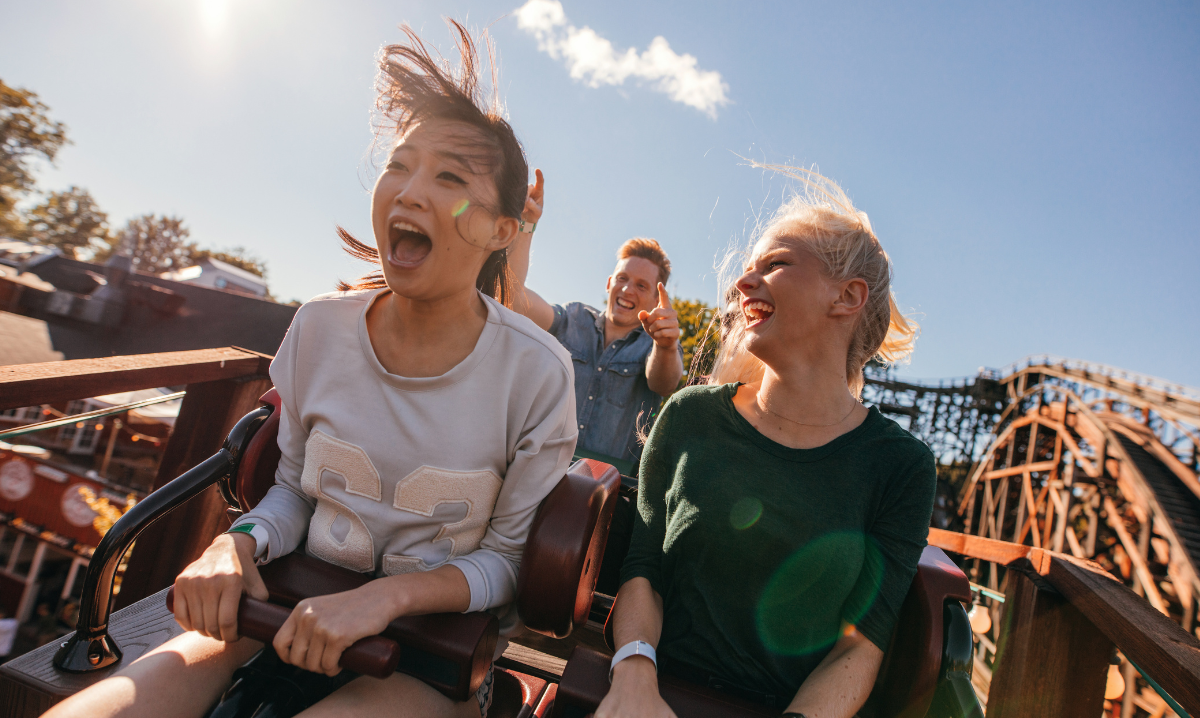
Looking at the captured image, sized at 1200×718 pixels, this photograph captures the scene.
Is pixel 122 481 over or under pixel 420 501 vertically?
under

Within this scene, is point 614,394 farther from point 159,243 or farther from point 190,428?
point 159,243

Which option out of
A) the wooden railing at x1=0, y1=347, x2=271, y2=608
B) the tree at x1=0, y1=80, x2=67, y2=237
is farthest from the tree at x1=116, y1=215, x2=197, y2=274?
the wooden railing at x1=0, y1=347, x2=271, y2=608

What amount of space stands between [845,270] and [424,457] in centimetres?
110

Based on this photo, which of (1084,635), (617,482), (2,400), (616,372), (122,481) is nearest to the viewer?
(2,400)

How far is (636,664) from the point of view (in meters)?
1.07

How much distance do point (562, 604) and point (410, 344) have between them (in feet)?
2.04

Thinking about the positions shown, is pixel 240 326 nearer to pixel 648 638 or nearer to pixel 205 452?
pixel 205 452

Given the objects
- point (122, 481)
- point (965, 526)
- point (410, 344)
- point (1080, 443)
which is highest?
point (1080, 443)

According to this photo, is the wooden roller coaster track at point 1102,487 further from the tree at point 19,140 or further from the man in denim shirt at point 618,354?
the tree at point 19,140

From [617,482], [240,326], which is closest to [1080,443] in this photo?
[617,482]

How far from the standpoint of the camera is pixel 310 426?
126 cm

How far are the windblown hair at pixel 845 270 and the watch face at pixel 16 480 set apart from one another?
1042 centimetres

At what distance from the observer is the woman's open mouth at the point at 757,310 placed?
4.71 ft

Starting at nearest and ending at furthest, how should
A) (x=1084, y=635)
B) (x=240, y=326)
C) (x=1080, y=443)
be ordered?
(x=1084, y=635) → (x=1080, y=443) → (x=240, y=326)
